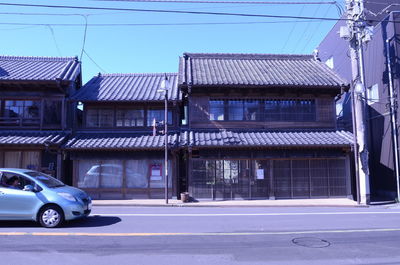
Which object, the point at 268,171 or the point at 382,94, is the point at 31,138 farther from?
the point at 382,94

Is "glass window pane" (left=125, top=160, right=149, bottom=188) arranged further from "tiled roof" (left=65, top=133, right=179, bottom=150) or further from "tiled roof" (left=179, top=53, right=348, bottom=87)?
"tiled roof" (left=179, top=53, right=348, bottom=87)

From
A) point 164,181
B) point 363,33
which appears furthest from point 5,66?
point 363,33

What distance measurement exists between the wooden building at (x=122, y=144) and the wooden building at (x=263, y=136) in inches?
50.5

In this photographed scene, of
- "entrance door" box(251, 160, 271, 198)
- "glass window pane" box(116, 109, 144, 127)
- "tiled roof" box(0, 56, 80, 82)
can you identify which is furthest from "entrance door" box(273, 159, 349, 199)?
"tiled roof" box(0, 56, 80, 82)

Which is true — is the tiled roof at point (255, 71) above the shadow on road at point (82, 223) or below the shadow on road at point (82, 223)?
above

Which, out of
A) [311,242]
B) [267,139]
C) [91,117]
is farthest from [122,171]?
[311,242]

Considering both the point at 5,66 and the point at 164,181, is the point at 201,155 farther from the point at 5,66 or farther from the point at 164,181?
the point at 5,66

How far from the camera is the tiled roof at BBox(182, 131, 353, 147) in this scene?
15.4 metres

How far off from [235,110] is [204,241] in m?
11.0

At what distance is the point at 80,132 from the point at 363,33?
50.9ft

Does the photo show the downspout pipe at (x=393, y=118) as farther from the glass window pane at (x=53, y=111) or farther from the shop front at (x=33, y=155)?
the glass window pane at (x=53, y=111)

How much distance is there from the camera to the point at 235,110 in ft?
57.0

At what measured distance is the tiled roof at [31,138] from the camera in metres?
15.2

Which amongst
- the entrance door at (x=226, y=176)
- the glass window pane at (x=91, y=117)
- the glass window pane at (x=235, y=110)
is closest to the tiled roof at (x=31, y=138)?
the glass window pane at (x=91, y=117)
